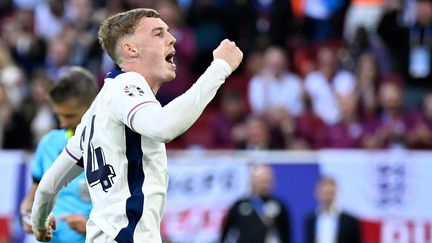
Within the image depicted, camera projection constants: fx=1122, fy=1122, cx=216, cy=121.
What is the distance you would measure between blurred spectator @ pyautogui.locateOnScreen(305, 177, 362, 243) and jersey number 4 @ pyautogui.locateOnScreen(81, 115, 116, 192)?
7.20 meters

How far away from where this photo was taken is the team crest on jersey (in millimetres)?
5434

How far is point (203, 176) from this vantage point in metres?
13.8

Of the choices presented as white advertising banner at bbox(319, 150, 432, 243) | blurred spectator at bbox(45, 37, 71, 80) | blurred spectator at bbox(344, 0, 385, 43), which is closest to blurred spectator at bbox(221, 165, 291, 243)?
white advertising banner at bbox(319, 150, 432, 243)

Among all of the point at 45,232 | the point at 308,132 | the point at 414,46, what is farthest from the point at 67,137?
the point at 414,46

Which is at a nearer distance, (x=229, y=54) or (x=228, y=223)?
(x=229, y=54)

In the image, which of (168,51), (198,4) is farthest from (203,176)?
(168,51)

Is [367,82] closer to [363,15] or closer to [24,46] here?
[363,15]

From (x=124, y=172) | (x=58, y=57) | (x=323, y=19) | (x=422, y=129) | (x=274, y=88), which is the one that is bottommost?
(x=422, y=129)

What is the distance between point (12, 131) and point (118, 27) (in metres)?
9.19

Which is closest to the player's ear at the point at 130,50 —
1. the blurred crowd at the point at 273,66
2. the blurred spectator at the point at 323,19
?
the blurred crowd at the point at 273,66

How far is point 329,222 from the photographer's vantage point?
42.5 ft

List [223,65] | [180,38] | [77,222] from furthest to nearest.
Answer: [180,38]
[77,222]
[223,65]

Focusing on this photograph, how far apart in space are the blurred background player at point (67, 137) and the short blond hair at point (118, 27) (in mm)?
1841

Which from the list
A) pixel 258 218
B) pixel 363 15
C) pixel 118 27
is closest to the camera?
pixel 118 27
